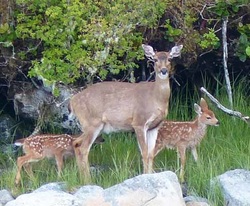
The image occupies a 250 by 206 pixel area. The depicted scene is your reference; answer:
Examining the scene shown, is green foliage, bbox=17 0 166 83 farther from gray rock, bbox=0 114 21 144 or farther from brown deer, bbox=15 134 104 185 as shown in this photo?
gray rock, bbox=0 114 21 144

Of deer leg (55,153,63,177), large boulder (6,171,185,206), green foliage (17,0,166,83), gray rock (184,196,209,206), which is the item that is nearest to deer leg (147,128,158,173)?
green foliage (17,0,166,83)

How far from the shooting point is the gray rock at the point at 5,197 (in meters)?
11.6

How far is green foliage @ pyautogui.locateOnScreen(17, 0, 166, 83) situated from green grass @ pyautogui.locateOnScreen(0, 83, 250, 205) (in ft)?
3.70

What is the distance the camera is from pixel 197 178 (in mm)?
12039

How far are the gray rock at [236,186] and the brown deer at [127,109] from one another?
1.33 meters

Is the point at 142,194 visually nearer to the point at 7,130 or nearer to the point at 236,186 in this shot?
the point at 236,186

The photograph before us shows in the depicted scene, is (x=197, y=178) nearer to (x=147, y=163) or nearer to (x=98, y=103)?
(x=147, y=163)

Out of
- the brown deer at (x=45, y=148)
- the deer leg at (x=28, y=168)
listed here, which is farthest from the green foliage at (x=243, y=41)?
the deer leg at (x=28, y=168)

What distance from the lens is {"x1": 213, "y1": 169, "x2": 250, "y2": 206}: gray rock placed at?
11.1m

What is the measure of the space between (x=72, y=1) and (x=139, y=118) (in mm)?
1684

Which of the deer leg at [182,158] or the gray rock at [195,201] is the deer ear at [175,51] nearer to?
the deer leg at [182,158]

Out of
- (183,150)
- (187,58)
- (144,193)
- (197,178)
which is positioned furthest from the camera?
(187,58)

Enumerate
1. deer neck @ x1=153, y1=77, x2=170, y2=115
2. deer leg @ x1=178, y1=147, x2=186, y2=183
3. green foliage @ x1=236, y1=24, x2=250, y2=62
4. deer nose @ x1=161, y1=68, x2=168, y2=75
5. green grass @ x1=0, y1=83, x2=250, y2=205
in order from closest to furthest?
green grass @ x1=0, y1=83, x2=250, y2=205 → deer leg @ x1=178, y1=147, x2=186, y2=183 → deer nose @ x1=161, y1=68, x2=168, y2=75 → deer neck @ x1=153, y1=77, x2=170, y2=115 → green foliage @ x1=236, y1=24, x2=250, y2=62

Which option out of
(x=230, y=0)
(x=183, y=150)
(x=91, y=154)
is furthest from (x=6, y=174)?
(x=230, y=0)
